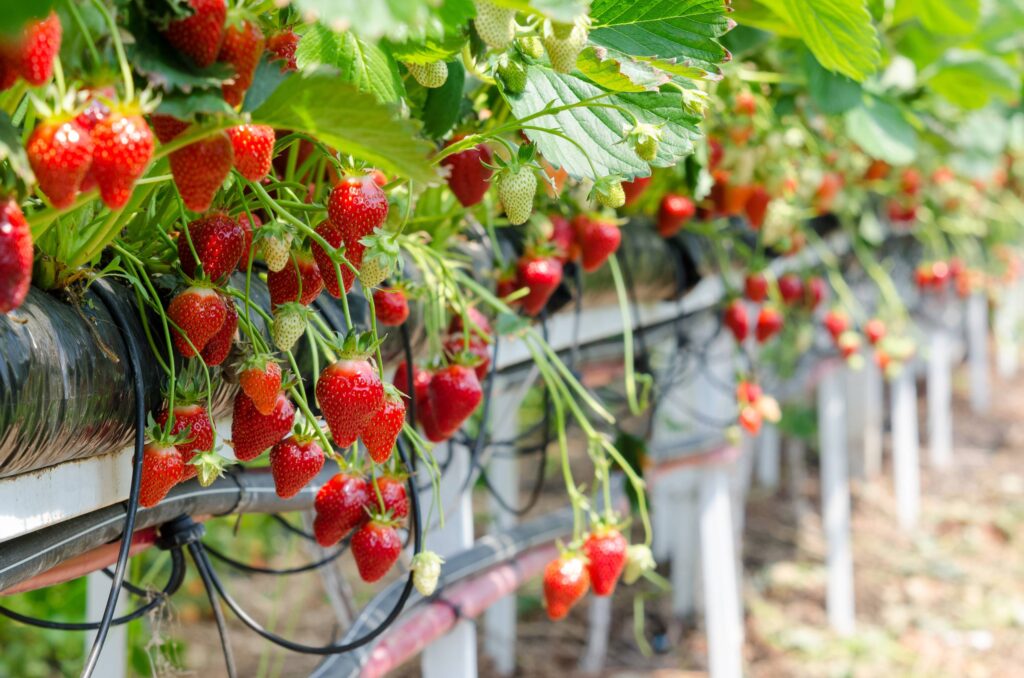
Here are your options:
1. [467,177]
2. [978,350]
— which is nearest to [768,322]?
[467,177]

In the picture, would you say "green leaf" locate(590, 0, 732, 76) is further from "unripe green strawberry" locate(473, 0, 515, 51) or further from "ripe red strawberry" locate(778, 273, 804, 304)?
"ripe red strawberry" locate(778, 273, 804, 304)

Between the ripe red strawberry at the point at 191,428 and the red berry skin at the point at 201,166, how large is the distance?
0.64 ft

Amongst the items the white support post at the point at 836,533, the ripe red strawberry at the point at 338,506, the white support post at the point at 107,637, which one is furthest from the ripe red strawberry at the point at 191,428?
the white support post at the point at 836,533

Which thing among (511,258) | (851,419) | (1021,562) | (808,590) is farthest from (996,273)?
(511,258)

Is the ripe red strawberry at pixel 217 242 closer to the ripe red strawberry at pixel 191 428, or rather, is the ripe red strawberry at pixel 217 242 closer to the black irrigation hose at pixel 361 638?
the ripe red strawberry at pixel 191 428

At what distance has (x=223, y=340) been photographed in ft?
2.04

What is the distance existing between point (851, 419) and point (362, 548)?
4138 millimetres

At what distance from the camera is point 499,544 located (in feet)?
4.44

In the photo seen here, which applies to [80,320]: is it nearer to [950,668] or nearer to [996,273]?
[950,668]

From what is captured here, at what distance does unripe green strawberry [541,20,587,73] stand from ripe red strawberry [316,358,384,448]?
213 mm

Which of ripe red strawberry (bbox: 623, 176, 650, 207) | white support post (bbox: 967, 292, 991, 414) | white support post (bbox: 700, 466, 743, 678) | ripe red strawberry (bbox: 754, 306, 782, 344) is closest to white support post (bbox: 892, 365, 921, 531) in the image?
white support post (bbox: 967, 292, 991, 414)

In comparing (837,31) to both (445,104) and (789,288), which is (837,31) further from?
(789,288)

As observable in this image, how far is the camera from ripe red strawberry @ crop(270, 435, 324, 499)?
674 millimetres

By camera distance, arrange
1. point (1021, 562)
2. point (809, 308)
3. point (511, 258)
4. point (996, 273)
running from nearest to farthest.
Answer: point (511, 258) → point (809, 308) → point (1021, 562) → point (996, 273)
